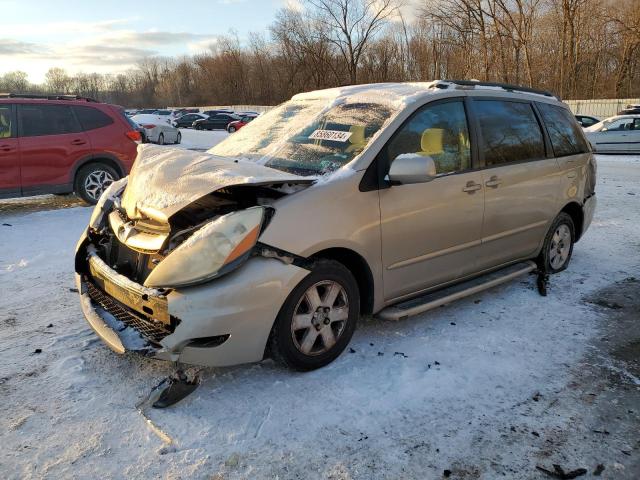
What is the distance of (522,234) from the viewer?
457 centimetres

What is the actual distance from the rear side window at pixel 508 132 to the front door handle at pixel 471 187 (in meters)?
0.25

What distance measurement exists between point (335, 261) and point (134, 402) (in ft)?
4.73

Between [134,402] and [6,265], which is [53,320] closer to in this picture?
[134,402]

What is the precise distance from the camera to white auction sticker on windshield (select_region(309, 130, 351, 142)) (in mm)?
3654

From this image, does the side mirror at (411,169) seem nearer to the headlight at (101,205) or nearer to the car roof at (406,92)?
the car roof at (406,92)

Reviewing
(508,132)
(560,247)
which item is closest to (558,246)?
(560,247)

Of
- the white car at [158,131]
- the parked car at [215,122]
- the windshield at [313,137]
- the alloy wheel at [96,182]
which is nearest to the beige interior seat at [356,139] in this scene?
the windshield at [313,137]

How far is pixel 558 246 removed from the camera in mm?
5188

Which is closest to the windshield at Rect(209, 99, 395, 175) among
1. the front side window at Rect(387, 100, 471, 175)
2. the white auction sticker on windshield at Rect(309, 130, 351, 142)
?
the white auction sticker on windshield at Rect(309, 130, 351, 142)

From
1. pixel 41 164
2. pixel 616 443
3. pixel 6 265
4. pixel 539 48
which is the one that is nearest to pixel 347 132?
pixel 616 443

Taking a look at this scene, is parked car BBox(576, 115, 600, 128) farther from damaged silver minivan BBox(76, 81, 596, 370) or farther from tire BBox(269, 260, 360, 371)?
tire BBox(269, 260, 360, 371)

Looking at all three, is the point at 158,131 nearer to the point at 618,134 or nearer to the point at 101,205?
the point at 618,134

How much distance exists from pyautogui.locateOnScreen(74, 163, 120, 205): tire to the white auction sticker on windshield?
5831 millimetres

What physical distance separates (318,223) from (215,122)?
128 ft
